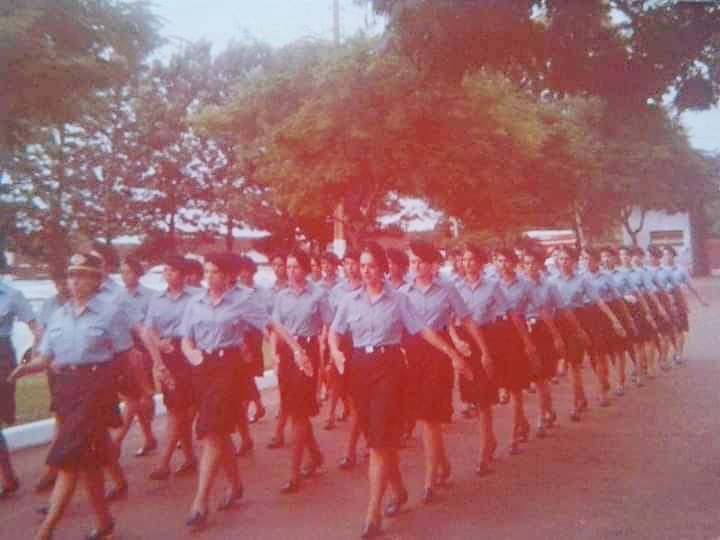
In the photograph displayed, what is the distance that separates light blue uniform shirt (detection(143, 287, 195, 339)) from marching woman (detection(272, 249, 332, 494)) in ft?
2.64

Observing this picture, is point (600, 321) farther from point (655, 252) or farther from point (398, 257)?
point (398, 257)

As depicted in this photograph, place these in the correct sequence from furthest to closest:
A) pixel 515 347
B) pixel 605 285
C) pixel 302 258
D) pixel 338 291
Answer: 1. pixel 605 285
2. pixel 338 291
3. pixel 515 347
4. pixel 302 258

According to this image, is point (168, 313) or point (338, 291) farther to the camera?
point (338, 291)

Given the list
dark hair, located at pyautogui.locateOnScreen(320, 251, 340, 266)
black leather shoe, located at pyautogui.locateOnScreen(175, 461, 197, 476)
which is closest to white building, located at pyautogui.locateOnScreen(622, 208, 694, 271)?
dark hair, located at pyautogui.locateOnScreen(320, 251, 340, 266)

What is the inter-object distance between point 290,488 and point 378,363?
157cm

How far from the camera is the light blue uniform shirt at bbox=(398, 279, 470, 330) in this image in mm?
6859

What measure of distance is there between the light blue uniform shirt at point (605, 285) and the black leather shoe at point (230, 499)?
590cm

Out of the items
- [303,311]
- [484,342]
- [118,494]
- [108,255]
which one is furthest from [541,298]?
[118,494]

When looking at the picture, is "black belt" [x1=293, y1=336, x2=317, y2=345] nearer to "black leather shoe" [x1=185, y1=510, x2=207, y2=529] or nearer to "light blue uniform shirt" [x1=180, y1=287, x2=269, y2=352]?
"light blue uniform shirt" [x1=180, y1=287, x2=269, y2=352]

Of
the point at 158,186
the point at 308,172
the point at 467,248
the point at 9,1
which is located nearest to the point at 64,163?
the point at 158,186

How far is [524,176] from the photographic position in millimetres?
20344

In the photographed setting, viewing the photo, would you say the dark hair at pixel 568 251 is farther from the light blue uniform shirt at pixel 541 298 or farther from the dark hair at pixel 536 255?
the dark hair at pixel 536 255

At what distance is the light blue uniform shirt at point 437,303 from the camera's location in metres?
6.86

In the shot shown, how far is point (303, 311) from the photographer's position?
307 inches
